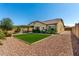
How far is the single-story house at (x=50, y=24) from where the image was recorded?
5.05 m

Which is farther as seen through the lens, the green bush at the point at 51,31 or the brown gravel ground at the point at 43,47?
the green bush at the point at 51,31

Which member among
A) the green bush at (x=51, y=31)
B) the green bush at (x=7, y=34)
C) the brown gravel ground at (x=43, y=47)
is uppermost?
the green bush at (x=51, y=31)

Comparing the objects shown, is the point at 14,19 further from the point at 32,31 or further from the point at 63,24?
the point at 63,24

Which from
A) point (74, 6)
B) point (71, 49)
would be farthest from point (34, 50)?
point (74, 6)

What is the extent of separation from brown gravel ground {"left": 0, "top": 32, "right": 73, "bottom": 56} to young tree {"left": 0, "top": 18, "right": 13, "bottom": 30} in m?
0.25

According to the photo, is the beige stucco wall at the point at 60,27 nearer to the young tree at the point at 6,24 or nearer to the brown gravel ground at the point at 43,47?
the brown gravel ground at the point at 43,47

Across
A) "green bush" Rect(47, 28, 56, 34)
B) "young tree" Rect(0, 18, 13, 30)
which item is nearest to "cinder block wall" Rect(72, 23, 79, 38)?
"green bush" Rect(47, 28, 56, 34)

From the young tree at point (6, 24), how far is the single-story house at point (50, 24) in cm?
44

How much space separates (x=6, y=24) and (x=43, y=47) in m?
0.95

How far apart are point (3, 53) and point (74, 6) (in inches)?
70.9

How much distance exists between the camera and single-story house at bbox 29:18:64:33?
5.05 m

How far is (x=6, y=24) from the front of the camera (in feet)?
17.0

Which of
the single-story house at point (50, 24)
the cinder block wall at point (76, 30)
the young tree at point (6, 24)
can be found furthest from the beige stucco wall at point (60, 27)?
the young tree at point (6, 24)

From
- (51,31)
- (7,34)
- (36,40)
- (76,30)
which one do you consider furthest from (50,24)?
(7,34)
